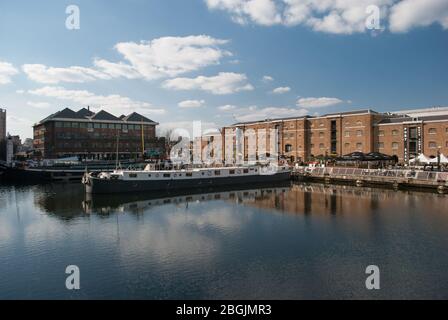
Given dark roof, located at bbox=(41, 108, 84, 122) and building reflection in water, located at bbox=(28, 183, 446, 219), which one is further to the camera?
dark roof, located at bbox=(41, 108, 84, 122)

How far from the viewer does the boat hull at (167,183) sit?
4878 centimetres

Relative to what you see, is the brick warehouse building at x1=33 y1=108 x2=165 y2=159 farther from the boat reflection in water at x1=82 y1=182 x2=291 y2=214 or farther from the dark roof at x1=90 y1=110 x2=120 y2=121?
the boat reflection in water at x1=82 y1=182 x2=291 y2=214

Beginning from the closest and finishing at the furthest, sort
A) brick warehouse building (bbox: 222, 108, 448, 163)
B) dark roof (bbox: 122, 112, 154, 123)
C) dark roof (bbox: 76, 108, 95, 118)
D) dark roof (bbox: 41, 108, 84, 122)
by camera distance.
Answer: brick warehouse building (bbox: 222, 108, 448, 163) < dark roof (bbox: 41, 108, 84, 122) < dark roof (bbox: 76, 108, 95, 118) < dark roof (bbox: 122, 112, 154, 123)

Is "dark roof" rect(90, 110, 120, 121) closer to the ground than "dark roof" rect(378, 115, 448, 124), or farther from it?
farther from it

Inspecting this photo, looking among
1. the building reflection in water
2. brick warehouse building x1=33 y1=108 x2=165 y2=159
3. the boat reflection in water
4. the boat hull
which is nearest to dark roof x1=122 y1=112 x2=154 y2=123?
brick warehouse building x1=33 y1=108 x2=165 y2=159

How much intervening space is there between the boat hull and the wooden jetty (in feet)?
17.5

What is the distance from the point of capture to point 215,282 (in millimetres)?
17203

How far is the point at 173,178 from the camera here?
55594 mm

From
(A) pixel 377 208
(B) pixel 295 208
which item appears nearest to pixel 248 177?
(B) pixel 295 208

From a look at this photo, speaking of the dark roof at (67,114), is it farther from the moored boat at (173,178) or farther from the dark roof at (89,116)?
the moored boat at (173,178)

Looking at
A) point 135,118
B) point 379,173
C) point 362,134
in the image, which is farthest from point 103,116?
point 379,173

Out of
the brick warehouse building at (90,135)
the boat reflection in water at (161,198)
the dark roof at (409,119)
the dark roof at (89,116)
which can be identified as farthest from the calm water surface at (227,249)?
the dark roof at (89,116)

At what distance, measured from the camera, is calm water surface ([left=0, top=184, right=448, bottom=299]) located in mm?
16641
